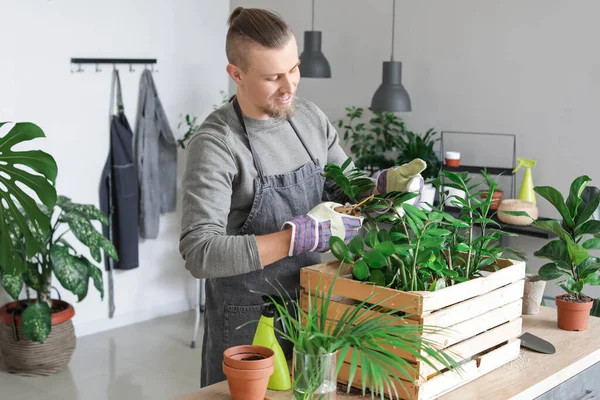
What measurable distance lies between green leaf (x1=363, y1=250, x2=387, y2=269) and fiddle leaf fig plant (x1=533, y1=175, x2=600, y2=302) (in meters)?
0.70

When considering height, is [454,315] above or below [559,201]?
below

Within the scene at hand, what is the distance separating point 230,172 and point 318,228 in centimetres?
35

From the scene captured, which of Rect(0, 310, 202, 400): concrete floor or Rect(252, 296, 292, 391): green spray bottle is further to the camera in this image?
Rect(0, 310, 202, 400): concrete floor

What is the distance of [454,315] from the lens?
1739 mm

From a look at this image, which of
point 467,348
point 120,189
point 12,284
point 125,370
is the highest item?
point 467,348

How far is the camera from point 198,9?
5.45 m

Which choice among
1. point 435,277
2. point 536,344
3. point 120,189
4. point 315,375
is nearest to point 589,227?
point 536,344

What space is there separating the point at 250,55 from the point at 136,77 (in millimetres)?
3207

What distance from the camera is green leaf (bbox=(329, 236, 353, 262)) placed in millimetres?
1786

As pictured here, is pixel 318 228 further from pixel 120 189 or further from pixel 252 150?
pixel 120 189

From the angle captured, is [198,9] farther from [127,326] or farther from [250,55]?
[250,55]

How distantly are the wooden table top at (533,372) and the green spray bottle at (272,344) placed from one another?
0.07ft

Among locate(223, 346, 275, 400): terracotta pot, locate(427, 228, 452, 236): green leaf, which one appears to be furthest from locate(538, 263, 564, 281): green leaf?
locate(223, 346, 275, 400): terracotta pot

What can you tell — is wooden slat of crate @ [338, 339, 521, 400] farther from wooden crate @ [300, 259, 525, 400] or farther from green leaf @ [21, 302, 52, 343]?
green leaf @ [21, 302, 52, 343]
